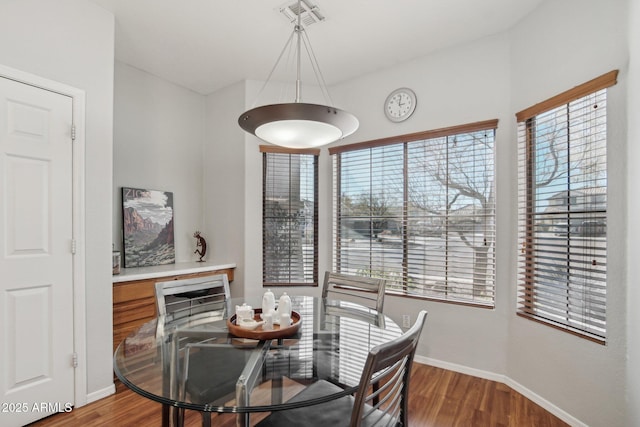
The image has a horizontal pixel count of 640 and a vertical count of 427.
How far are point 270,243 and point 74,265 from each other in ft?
5.80

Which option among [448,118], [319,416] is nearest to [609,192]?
[448,118]

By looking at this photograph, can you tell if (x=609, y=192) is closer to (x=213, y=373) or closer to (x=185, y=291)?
(x=213, y=373)

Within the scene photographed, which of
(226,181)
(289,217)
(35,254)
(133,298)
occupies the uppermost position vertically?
(226,181)

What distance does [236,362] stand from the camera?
1.36 m

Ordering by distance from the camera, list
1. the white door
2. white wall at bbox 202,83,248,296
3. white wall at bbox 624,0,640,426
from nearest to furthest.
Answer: white wall at bbox 624,0,640,426 → the white door → white wall at bbox 202,83,248,296

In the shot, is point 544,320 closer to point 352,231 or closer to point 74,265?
point 352,231

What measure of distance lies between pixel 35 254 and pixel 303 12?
2.47m

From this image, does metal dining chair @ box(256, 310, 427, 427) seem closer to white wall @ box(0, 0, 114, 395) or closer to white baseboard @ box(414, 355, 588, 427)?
white baseboard @ box(414, 355, 588, 427)

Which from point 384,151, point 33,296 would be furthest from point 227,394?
point 384,151

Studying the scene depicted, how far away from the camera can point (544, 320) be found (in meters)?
2.28

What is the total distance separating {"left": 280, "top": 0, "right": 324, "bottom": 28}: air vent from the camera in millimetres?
2334

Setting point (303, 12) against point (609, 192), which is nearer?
point (609, 192)

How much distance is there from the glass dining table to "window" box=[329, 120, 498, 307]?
3.99 feet

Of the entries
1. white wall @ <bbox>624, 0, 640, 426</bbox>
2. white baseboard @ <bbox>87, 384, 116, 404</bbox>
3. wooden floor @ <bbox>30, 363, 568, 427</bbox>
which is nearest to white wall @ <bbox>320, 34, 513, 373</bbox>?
wooden floor @ <bbox>30, 363, 568, 427</bbox>
